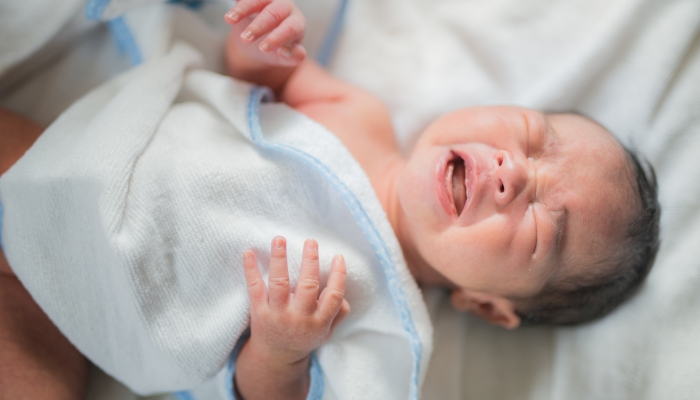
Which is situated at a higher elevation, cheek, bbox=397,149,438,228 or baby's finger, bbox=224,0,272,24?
baby's finger, bbox=224,0,272,24

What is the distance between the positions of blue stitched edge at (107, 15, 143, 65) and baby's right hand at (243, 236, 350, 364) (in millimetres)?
642

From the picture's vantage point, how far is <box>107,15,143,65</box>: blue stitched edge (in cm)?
120

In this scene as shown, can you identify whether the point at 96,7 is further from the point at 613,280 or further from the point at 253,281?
the point at 613,280

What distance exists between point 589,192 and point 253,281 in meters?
0.66

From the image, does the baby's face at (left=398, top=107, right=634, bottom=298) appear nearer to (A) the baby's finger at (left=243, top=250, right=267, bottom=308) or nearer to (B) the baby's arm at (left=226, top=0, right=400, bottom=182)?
(B) the baby's arm at (left=226, top=0, right=400, bottom=182)

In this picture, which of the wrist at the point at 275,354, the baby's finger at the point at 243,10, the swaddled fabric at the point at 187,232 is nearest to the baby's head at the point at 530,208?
the swaddled fabric at the point at 187,232

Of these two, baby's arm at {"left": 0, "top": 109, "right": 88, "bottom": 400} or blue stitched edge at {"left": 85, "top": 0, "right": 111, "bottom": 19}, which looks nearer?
baby's arm at {"left": 0, "top": 109, "right": 88, "bottom": 400}

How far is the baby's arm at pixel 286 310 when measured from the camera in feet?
2.90

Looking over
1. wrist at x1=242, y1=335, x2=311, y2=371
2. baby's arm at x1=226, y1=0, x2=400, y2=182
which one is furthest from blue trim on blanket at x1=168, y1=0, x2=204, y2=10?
wrist at x1=242, y1=335, x2=311, y2=371

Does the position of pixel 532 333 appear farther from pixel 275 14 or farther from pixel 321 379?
pixel 275 14

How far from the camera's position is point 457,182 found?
1.02 m

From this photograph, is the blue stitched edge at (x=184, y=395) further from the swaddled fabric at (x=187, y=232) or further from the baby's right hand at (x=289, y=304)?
the baby's right hand at (x=289, y=304)

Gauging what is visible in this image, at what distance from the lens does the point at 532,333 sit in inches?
48.4

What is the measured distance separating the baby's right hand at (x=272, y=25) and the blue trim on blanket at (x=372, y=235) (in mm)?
164
